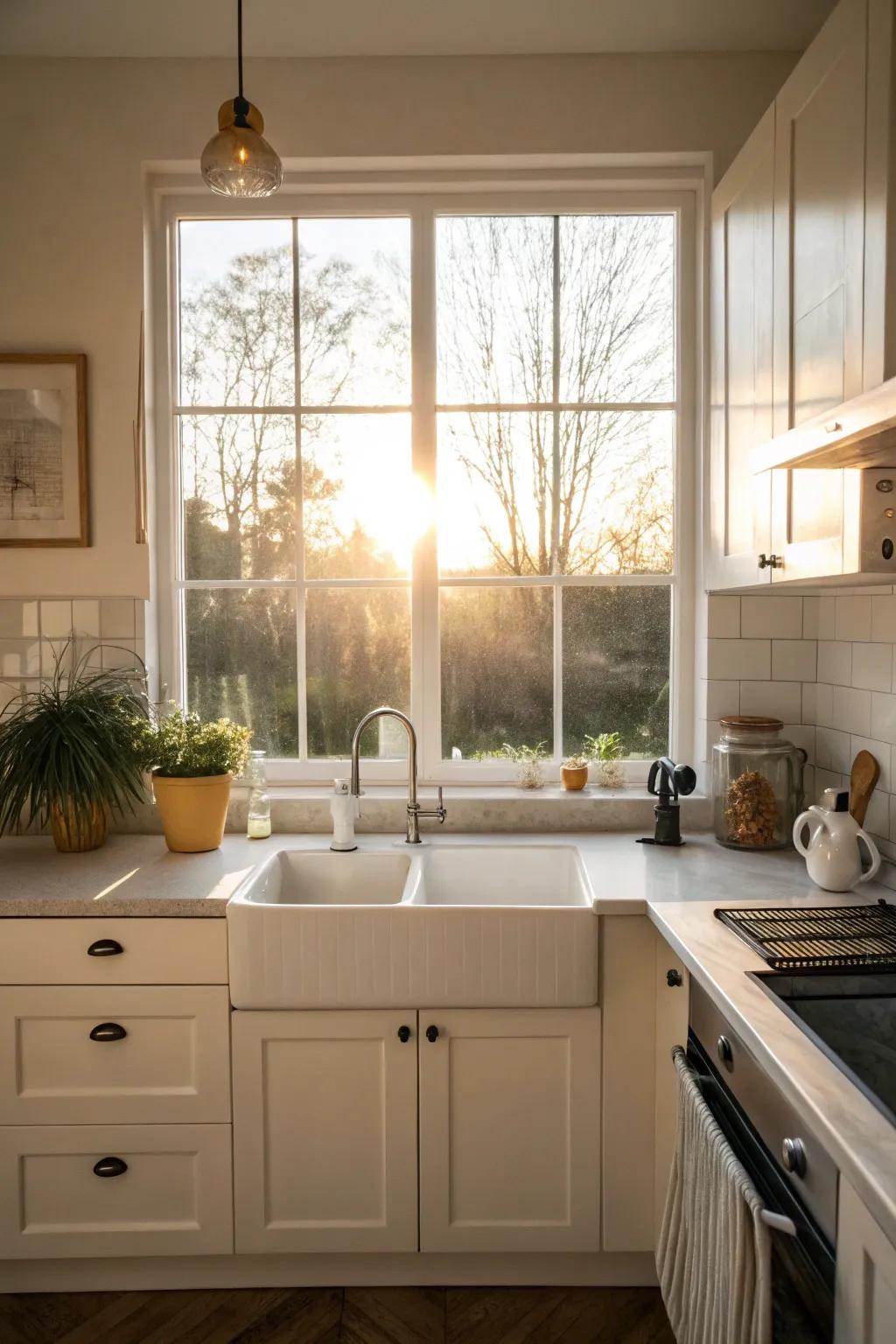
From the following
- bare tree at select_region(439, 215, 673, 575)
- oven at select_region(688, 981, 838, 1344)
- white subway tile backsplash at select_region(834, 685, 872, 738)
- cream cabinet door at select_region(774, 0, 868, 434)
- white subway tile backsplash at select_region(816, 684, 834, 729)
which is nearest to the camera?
oven at select_region(688, 981, 838, 1344)

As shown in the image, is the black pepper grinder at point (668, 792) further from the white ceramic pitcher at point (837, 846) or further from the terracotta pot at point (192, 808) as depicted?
the terracotta pot at point (192, 808)

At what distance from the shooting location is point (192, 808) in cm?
240

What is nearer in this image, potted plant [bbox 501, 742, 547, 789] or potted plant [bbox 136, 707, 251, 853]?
potted plant [bbox 136, 707, 251, 853]

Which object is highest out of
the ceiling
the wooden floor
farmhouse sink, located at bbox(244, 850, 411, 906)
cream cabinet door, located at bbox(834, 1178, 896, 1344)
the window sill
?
the ceiling

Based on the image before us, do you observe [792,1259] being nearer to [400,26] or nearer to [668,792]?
[668,792]

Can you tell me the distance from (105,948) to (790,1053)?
1414 mm

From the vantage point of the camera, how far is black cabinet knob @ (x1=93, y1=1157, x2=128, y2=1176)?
80.4 inches

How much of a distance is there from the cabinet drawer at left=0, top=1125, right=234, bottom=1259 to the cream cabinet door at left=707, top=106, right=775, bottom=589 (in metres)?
1.73

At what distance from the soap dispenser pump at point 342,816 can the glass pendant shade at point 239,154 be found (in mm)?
1360

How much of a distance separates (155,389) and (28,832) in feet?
4.22

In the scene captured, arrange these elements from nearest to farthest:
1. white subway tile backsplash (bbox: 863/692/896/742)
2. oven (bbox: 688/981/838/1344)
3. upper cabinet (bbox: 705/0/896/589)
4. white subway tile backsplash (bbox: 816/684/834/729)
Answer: oven (bbox: 688/981/838/1344) → upper cabinet (bbox: 705/0/896/589) → white subway tile backsplash (bbox: 863/692/896/742) → white subway tile backsplash (bbox: 816/684/834/729)

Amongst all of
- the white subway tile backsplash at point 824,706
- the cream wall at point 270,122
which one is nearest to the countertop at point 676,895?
the white subway tile backsplash at point 824,706

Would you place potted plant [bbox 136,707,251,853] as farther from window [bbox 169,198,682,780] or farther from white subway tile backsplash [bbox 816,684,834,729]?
white subway tile backsplash [bbox 816,684,834,729]

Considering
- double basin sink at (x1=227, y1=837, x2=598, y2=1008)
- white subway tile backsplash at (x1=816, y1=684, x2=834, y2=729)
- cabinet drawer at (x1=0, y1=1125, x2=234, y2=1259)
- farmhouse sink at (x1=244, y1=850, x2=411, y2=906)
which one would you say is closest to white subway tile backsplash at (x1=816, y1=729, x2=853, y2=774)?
white subway tile backsplash at (x1=816, y1=684, x2=834, y2=729)
